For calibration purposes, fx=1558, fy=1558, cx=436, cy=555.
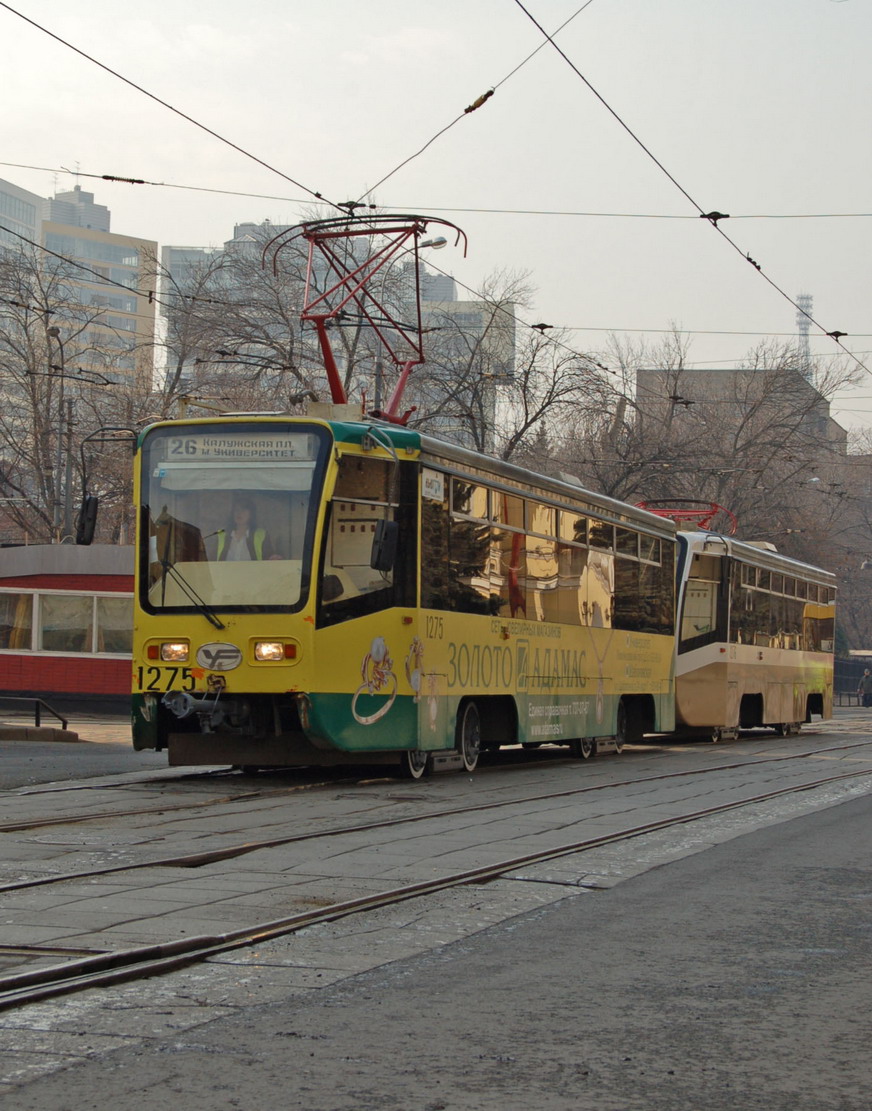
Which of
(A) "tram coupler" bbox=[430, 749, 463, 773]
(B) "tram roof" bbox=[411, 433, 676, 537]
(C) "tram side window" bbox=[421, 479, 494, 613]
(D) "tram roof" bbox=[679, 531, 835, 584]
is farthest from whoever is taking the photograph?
(D) "tram roof" bbox=[679, 531, 835, 584]

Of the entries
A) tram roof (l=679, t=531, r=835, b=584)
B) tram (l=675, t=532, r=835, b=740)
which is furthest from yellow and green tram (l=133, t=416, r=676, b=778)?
tram roof (l=679, t=531, r=835, b=584)

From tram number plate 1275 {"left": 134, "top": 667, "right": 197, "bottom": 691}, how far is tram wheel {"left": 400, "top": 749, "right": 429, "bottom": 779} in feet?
7.69

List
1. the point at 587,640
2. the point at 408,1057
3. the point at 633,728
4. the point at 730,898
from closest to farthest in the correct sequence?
the point at 408,1057
the point at 730,898
the point at 587,640
the point at 633,728

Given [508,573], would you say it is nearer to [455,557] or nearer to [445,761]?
[455,557]

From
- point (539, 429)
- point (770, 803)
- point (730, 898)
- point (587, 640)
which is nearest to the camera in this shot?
point (730, 898)

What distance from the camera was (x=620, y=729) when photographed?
21.3m

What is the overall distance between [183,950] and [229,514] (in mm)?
8045

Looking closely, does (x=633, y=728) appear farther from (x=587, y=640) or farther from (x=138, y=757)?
(x=138, y=757)

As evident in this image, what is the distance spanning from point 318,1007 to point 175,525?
9159 mm

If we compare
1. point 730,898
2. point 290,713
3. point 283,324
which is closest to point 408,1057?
point 730,898

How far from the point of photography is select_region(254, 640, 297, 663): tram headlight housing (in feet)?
44.5

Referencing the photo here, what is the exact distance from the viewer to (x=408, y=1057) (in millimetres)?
4707

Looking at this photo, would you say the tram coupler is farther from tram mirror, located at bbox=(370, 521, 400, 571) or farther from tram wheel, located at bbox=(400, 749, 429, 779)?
tram mirror, located at bbox=(370, 521, 400, 571)

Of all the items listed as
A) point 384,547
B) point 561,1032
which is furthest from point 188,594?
point 561,1032
